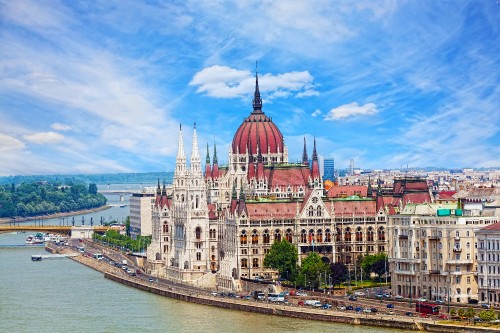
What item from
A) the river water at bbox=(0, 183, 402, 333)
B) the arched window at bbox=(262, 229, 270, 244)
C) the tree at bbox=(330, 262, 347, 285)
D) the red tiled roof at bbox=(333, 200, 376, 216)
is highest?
the red tiled roof at bbox=(333, 200, 376, 216)

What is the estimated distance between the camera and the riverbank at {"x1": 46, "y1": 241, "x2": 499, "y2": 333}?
77.5m

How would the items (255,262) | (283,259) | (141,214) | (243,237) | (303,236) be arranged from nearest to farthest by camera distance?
(283,259) < (243,237) < (255,262) < (303,236) < (141,214)

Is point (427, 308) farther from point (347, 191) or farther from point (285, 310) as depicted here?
point (347, 191)

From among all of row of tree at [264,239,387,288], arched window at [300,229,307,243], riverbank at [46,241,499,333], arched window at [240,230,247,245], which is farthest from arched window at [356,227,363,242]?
riverbank at [46,241,499,333]

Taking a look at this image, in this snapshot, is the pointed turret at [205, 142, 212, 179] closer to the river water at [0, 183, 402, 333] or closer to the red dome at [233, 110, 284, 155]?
the red dome at [233, 110, 284, 155]

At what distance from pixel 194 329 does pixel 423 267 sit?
16.6 metres

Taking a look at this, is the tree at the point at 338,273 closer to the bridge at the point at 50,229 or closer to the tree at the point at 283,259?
the tree at the point at 283,259

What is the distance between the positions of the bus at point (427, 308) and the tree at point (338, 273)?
16.3 meters

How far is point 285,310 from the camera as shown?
8831cm

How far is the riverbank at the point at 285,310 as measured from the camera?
77.5m

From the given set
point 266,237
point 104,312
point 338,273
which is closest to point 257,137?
point 266,237

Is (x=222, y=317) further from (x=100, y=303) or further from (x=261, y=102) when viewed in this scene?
(x=261, y=102)

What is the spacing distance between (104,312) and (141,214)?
69.8 metres

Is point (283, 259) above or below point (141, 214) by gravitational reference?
below
